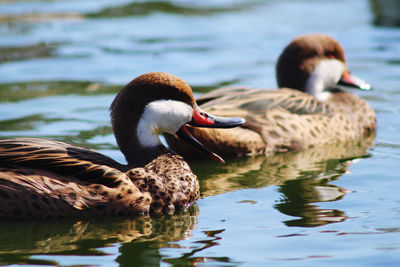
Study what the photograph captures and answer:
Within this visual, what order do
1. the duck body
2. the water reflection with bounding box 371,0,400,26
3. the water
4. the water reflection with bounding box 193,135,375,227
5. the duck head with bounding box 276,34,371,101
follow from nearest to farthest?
the water, the duck body, the water reflection with bounding box 193,135,375,227, the duck head with bounding box 276,34,371,101, the water reflection with bounding box 371,0,400,26

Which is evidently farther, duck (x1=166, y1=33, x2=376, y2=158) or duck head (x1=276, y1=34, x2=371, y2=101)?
duck head (x1=276, y1=34, x2=371, y2=101)

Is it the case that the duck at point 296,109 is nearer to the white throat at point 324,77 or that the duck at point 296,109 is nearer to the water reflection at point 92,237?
the white throat at point 324,77

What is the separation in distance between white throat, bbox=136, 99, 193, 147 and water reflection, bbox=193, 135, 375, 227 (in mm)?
725

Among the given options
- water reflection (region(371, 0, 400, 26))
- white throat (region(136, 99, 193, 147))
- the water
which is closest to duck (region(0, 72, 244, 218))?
white throat (region(136, 99, 193, 147))

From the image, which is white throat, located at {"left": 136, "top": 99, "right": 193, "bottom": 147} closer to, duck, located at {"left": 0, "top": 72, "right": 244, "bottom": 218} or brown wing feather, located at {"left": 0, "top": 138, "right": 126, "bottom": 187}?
duck, located at {"left": 0, "top": 72, "right": 244, "bottom": 218}

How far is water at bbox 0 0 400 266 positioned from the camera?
535 centimetres

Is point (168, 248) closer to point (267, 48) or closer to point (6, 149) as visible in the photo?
point (6, 149)

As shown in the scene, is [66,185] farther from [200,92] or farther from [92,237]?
[200,92]

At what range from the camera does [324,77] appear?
359 inches

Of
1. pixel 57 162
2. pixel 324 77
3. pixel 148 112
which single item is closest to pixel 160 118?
pixel 148 112

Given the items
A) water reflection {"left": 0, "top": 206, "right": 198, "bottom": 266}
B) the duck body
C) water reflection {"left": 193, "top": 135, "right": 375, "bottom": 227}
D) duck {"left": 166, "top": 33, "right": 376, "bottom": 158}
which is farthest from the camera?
duck {"left": 166, "top": 33, "right": 376, "bottom": 158}

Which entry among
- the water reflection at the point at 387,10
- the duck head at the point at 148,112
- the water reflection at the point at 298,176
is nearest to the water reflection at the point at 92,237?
the duck head at the point at 148,112

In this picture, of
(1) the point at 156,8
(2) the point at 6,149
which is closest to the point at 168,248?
(2) the point at 6,149

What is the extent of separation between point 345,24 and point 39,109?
8.08 m
